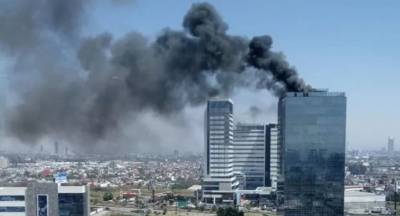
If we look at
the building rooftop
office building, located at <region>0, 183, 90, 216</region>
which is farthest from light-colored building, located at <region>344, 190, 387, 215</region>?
office building, located at <region>0, 183, 90, 216</region>

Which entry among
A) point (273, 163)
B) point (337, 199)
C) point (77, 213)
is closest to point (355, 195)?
point (273, 163)

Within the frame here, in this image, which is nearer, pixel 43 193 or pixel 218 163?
pixel 43 193

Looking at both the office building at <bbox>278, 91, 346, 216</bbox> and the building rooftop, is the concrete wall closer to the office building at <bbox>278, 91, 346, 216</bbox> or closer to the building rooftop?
the office building at <bbox>278, 91, 346, 216</bbox>

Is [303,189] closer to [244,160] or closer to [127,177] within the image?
[244,160]

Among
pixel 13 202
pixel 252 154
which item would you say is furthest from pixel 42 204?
pixel 252 154

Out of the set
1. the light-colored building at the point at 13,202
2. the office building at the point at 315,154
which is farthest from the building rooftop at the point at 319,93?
the light-colored building at the point at 13,202

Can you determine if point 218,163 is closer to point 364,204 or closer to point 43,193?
point 364,204

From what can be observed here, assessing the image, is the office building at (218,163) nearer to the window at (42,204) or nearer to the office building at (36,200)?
the office building at (36,200)
